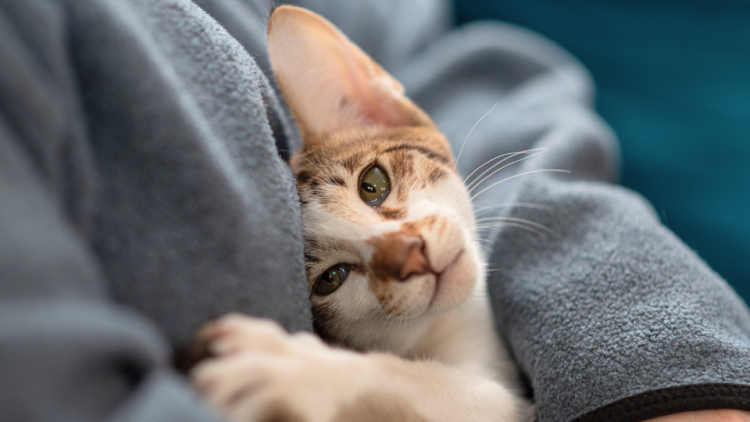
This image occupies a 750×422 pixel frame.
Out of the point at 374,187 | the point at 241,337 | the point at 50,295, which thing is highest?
the point at 50,295

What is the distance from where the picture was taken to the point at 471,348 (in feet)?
3.12

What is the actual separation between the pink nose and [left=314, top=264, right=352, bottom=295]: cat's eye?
0.34 ft

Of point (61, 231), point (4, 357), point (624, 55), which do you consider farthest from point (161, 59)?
point (624, 55)

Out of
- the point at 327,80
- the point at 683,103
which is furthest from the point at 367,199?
the point at 683,103

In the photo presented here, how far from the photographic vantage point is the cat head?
76cm

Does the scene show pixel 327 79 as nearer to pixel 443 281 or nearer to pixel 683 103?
pixel 443 281

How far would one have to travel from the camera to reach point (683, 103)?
168 cm

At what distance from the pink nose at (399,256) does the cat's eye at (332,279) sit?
4.0 inches

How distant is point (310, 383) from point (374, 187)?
1.59ft

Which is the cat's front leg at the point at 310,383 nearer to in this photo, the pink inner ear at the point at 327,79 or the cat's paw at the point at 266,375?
the cat's paw at the point at 266,375

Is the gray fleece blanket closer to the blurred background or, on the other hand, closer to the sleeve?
the sleeve

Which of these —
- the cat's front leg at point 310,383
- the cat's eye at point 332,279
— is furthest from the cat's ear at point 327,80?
the cat's front leg at point 310,383

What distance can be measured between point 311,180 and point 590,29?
1578 mm

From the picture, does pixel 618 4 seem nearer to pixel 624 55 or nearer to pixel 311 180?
pixel 624 55
